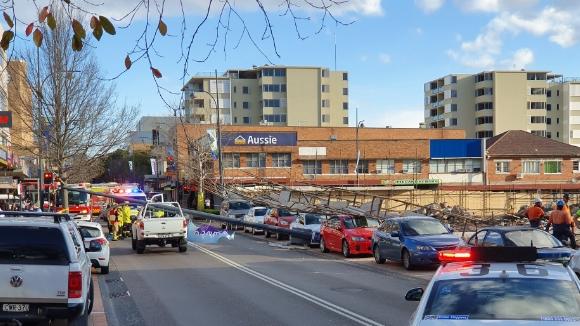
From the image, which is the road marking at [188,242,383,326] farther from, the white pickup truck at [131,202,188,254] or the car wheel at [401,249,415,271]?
the car wheel at [401,249,415,271]

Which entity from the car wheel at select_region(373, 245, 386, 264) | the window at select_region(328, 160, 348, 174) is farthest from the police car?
the window at select_region(328, 160, 348, 174)

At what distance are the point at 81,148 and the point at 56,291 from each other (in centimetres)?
2647

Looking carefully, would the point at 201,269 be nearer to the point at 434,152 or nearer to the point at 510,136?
the point at 434,152

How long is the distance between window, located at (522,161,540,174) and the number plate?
7606cm

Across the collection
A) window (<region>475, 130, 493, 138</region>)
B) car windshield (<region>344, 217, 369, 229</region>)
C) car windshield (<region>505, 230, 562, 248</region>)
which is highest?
window (<region>475, 130, 493, 138</region>)

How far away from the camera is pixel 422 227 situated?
20797 mm

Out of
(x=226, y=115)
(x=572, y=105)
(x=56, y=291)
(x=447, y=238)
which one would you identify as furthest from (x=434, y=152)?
(x=56, y=291)

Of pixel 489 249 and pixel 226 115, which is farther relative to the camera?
pixel 226 115

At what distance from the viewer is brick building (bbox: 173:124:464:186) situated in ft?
241

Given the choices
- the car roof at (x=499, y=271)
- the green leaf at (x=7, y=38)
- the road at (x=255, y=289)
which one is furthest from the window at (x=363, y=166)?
the green leaf at (x=7, y=38)

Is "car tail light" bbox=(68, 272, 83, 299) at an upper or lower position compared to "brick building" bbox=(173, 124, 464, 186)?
lower

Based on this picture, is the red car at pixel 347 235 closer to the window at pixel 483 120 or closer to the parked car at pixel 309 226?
the parked car at pixel 309 226

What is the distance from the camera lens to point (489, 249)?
6.63 metres

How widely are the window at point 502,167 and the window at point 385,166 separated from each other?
11.8m
